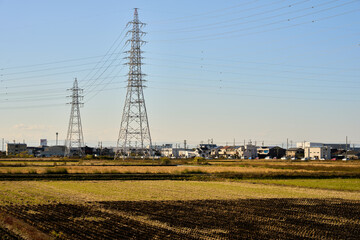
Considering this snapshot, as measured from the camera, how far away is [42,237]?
610 inches

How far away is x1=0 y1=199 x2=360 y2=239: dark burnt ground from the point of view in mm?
16953

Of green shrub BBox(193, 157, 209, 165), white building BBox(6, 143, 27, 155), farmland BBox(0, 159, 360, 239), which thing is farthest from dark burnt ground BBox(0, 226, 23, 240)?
white building BBox(6, 143, 27, 155)

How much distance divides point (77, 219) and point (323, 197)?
19.7 m

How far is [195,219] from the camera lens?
812 inches

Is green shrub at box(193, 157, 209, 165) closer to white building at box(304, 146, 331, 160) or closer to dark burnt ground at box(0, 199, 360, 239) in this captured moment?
white building at box(304, 146, 331, 160)

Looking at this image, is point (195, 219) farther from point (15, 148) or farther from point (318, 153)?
point (15, 148)

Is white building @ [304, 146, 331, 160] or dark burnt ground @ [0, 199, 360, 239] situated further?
white building @ [304, 146, 331, 160]

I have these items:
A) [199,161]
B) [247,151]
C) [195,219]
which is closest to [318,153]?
[247,151]

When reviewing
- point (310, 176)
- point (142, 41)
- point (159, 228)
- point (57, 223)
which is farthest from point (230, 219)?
point (142, 41)

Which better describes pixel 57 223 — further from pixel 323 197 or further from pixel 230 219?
pixel 323 197

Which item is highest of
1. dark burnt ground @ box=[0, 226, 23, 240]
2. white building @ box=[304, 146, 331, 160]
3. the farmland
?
dark burnt ground @ box=[0, 226, 23, 240]

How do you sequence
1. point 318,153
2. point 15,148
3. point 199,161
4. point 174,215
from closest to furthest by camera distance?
1. point 174,215
2. point 199,161
3. point 318,153
4. point 15,148

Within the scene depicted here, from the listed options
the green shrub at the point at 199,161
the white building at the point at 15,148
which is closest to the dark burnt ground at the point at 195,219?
the green shrub at the point at 199,161

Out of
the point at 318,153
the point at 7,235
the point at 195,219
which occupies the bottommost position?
the point at 318,153
